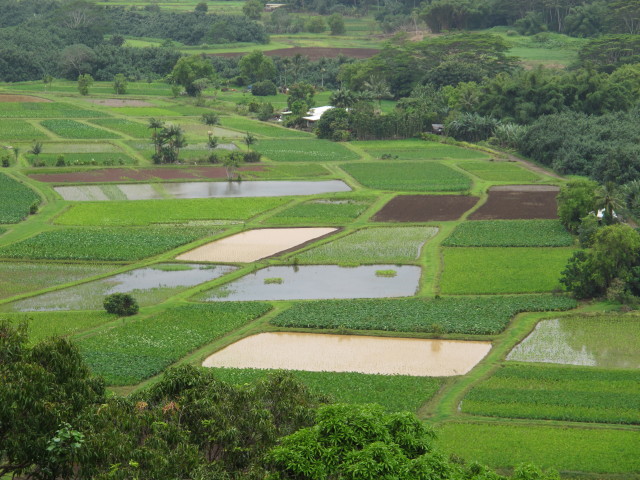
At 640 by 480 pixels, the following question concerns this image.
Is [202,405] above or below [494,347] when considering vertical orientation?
above

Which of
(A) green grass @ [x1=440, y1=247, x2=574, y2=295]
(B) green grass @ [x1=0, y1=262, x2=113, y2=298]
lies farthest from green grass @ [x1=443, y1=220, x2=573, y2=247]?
(B) green grass @ [x1=0, y1=262, x2=113, y2=298]

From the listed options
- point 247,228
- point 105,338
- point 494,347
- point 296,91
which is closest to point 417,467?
point 494,347

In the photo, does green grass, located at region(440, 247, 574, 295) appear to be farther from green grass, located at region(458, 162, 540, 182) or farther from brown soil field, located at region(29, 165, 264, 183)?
brown soil field, located at region(29, 165, 264, 183)

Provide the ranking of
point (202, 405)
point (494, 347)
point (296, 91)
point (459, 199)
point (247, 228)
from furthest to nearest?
point (296, 91) < point (459, 199) < point (247, 228) < point (494, 347) < point (202, 405)

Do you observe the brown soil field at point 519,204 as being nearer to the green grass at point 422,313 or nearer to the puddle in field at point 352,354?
the green grass at point 422,313

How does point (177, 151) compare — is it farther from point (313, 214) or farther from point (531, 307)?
point (531, 307)

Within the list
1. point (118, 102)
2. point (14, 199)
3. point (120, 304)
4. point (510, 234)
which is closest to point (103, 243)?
point (120, 304)
